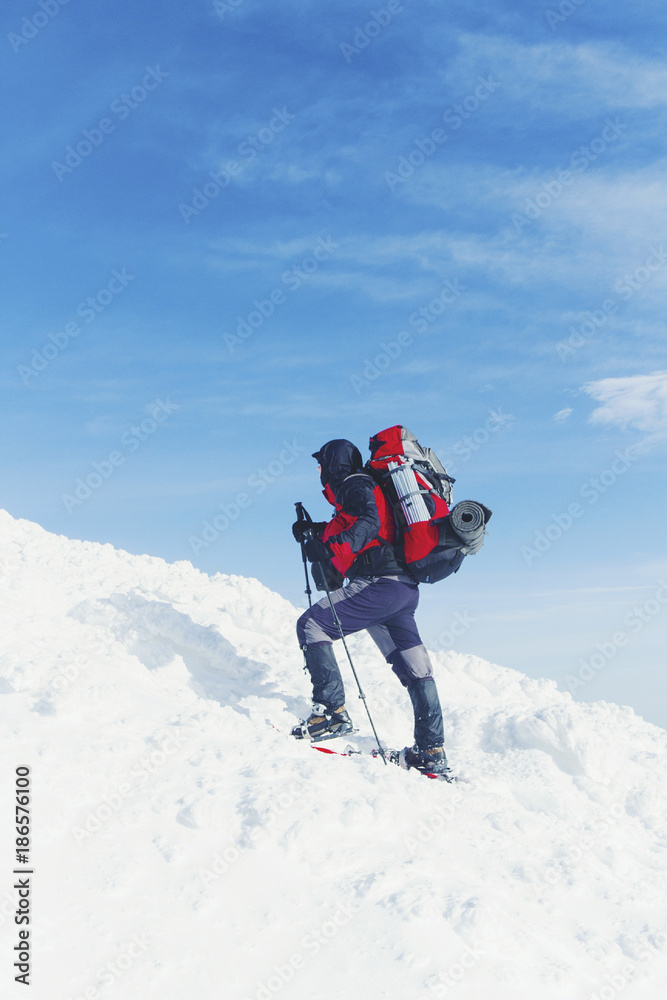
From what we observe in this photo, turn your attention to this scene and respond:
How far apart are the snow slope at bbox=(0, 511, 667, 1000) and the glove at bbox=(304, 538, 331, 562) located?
1714 millimetres

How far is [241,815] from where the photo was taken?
4.67 meters

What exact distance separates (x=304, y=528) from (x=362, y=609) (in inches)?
43.8

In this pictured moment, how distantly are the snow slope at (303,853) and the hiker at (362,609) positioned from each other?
0.63m

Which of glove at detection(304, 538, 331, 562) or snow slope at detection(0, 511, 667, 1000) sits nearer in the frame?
snow slope at detection(0, 511, 667, 1000)

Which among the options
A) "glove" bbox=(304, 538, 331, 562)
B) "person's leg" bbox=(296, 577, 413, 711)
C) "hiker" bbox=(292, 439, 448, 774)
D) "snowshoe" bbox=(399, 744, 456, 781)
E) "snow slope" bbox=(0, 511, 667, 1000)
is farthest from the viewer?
A: "glove" bbox=(304, 538, 331, 562)

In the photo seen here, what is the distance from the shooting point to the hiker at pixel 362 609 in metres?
6.68

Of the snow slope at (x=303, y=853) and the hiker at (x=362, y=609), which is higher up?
the hiker at (x=362, y=609)

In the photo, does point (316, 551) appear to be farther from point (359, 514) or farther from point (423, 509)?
point (423, 509)

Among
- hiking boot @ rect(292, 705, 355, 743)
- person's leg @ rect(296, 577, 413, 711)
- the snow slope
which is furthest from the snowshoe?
person's leg @ rect(296, 577, 413, 711)

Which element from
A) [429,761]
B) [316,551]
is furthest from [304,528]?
[429,761]

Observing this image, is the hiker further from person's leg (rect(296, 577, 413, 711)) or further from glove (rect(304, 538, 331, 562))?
glove (rect(304, 538, 331, 562))

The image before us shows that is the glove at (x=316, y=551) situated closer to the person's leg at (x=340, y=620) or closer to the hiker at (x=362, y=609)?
the hiker at (x=362, y=609)

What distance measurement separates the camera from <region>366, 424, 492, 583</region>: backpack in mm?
6625

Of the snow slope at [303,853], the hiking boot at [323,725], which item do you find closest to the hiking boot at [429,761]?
the snow slope at [303,853]
